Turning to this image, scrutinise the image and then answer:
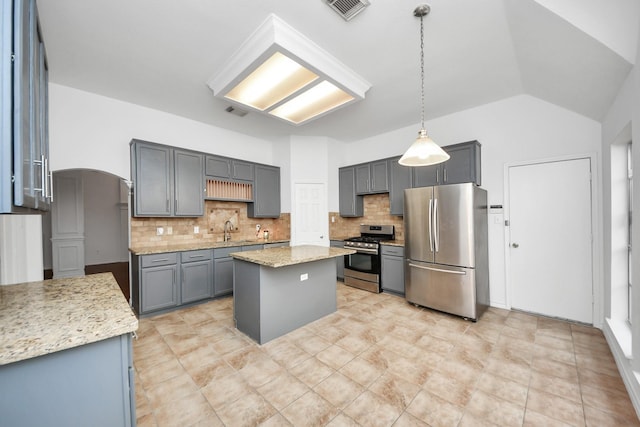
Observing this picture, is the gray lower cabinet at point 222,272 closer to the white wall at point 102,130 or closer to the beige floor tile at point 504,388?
the white wall at point 102,130

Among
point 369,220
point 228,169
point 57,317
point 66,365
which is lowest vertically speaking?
point 66,365

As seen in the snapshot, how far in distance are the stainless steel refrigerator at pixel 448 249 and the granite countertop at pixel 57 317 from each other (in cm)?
338

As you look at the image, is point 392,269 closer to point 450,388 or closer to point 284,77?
point 450,388

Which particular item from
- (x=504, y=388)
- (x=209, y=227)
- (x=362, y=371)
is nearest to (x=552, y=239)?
(x=504, y=388)

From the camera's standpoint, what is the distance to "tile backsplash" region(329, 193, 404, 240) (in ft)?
16.4

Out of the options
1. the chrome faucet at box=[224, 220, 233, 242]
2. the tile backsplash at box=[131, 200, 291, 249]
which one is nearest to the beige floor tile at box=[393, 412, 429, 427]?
the tile backsplash at box=[131, 200, 291, 249]

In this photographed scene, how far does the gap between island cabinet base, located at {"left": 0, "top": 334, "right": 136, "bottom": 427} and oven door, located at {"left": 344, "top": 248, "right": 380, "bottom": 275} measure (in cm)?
375

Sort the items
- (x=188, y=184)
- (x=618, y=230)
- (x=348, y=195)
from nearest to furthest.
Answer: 1. (x=618, y=230)
2. (x=188, y=184)
3. (x=348, y=195)

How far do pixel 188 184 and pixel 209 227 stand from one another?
915 millimetres

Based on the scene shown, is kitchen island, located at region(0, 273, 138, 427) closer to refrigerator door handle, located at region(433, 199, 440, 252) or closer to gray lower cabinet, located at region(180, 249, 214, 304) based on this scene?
gray lower cabinet, located at region(180, 249, 214, 304)

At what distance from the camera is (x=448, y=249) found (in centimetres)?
335

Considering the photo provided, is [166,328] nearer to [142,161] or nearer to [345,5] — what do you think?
[142,161]

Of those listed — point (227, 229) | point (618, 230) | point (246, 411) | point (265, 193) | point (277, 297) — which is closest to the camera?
point (246, 411)

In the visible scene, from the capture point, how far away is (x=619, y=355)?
220 cm
